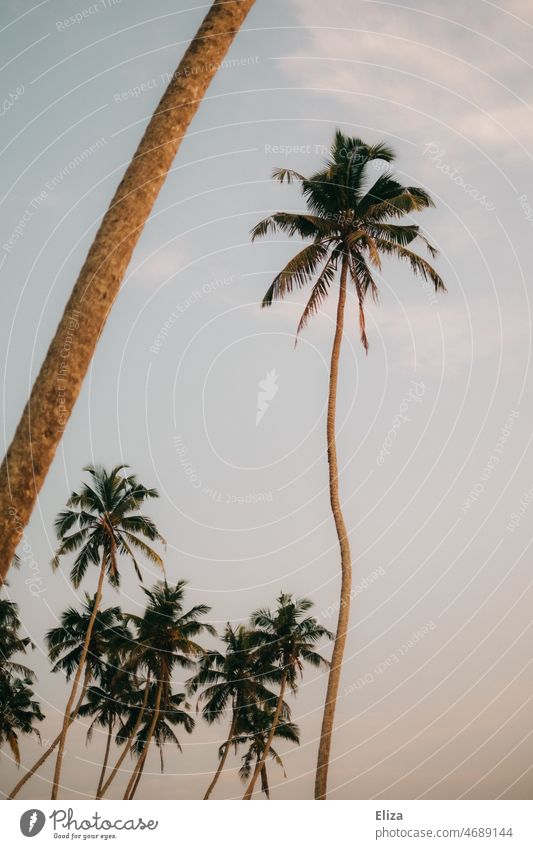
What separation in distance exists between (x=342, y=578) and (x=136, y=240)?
18.8 m

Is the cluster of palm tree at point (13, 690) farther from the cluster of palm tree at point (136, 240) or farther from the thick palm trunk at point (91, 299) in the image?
the thick palm trunk at point (91, 299)

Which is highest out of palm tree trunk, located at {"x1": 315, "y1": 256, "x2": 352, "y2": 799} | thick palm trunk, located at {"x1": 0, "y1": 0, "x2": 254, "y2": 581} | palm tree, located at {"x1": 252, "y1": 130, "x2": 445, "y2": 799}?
palm tree, located at {"x1": 252, "y1": 130, "x2": 445, "y2": 799}

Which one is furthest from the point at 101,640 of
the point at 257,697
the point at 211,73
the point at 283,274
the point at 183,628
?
the point at 211,73

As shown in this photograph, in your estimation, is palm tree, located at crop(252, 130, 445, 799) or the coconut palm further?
the coconut palm

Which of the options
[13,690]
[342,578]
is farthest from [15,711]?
[342,578]

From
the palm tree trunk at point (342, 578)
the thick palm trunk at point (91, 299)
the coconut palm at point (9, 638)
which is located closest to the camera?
the thick palm trunk at point (91, 299)

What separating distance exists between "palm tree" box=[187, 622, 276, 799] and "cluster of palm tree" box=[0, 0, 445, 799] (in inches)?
122

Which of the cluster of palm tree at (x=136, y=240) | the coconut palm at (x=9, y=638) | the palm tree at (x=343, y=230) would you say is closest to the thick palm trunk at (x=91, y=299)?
the cluster of palm tree at (x=136, y=240)

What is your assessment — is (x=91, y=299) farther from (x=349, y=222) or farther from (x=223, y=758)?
(x=223, y=758)

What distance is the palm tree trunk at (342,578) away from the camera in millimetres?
22469

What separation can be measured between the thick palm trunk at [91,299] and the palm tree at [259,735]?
50367 millimetres

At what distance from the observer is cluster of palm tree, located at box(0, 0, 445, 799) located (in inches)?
229

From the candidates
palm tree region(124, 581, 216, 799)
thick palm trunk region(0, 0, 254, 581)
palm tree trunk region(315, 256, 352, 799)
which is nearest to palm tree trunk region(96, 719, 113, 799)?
palm tree region(124, 581, 216, 799)

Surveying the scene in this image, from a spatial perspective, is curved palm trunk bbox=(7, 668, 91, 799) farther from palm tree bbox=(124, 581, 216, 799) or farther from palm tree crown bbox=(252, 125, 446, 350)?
palm tree crown bbox=(252, 125, 446, 350)
